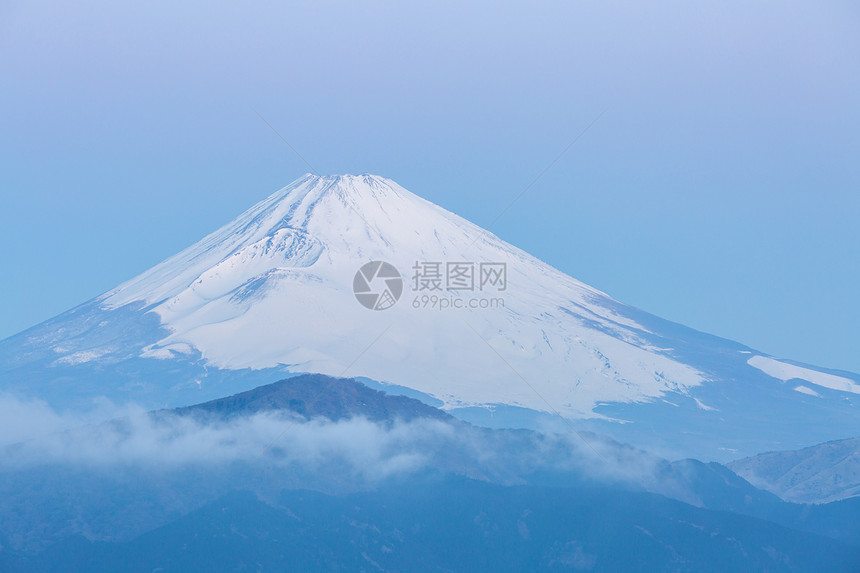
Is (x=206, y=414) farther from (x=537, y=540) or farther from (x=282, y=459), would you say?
(x=537, y=540)

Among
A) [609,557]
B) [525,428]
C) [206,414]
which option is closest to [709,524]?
[609,557]

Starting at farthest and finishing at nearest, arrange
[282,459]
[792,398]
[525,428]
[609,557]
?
[792,398], [525,428], [282,459], [609,557]

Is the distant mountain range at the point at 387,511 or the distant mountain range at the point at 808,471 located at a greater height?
the distant mountain range at the point at 808,471

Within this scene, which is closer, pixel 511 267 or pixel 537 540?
pixel 537 540

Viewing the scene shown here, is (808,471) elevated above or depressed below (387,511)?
above

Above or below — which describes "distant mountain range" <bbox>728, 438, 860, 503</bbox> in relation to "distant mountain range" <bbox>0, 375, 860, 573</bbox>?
above

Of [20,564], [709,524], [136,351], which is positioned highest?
[136,351]

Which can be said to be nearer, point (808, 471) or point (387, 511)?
point (387, 511)

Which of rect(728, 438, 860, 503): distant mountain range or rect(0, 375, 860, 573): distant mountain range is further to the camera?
rect(728, 438, 860, 503): distant mountain range

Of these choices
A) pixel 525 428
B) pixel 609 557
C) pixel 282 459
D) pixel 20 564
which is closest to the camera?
pixel 20 564

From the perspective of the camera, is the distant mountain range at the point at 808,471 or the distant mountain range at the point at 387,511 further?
the distant mountain range at the point at 808,471

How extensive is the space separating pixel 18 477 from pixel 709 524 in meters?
40.6

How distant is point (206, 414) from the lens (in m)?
80.9

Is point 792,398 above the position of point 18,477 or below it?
above
